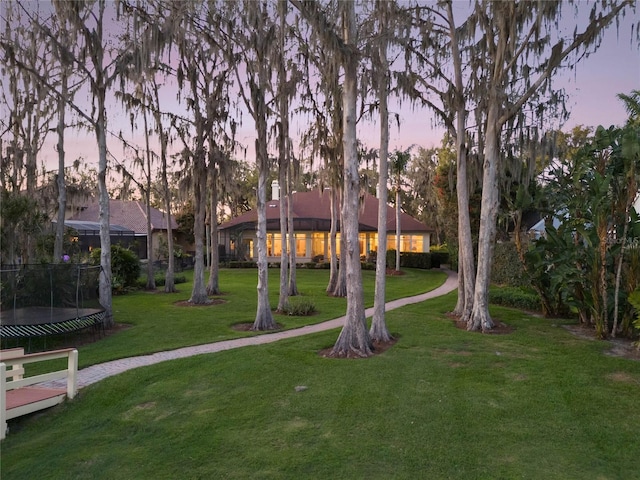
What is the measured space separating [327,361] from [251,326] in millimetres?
4057

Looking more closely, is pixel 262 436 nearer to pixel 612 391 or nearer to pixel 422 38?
pixel 612 391

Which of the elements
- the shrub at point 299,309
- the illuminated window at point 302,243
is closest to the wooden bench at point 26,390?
the shrub at point 299,309

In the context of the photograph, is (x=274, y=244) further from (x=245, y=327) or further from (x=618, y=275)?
(x=618, y=275)

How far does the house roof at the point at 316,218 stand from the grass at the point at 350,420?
74.7ft

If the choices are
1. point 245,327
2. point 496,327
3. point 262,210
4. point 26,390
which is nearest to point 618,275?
point 496,327

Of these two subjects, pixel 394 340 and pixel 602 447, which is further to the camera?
pixel 394 340

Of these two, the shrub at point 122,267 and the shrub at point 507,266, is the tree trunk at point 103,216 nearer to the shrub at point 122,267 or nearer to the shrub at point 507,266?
the shrub at point 122,267

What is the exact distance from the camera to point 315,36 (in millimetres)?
8219

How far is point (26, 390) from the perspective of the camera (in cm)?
595

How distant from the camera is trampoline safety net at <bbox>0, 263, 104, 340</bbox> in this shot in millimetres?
9023

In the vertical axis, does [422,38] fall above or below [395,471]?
above

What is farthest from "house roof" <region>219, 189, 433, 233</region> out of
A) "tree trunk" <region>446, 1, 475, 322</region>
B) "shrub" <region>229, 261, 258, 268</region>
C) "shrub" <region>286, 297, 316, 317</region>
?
"tree trunk" <region>446, 1, 475, 322</region>

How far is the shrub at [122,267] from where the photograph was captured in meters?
17.8

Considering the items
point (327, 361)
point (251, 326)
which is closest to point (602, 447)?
point (327, 361)
